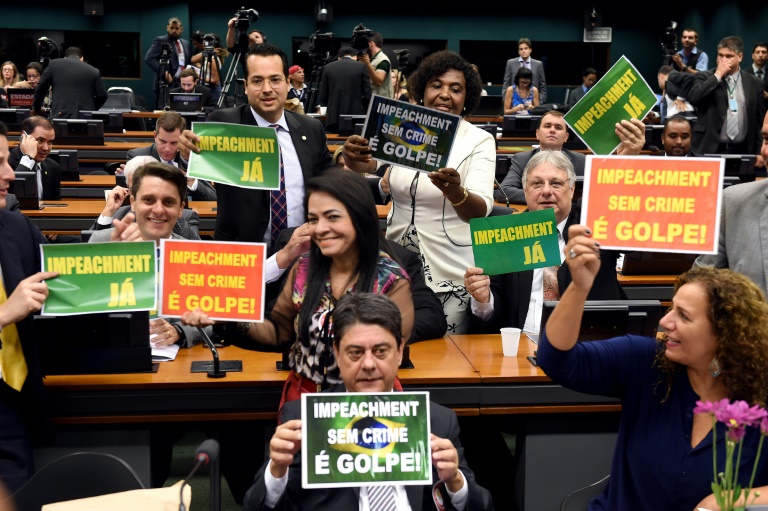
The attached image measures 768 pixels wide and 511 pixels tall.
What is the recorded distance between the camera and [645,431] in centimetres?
230

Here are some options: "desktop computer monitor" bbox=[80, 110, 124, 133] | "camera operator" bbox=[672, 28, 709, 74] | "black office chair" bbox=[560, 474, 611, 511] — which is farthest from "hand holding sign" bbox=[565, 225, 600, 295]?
"camera operator" bbox=[672, 28, 709, 74]

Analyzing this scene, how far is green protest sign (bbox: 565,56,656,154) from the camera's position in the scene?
3023 millimetres

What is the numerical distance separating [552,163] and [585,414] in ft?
3.11

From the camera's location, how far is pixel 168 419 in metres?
2.85

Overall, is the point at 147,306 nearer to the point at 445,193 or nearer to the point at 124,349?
the point at 124,349

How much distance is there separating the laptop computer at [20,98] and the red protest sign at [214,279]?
27.9ft

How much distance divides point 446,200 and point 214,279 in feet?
3.65

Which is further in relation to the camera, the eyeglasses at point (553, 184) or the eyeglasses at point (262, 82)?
the eyeglasses at point (262, 82)

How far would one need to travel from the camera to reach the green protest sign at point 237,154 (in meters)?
3.33

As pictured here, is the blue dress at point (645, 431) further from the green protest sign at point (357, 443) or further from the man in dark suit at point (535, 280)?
the man in dark suit at point (535, 280)

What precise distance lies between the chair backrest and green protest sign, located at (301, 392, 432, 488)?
51cm

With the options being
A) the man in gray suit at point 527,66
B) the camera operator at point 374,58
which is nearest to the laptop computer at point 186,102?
the camera operator at point 374,58

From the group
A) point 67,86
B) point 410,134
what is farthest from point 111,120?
point 410,134

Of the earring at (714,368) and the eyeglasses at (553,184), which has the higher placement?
the eyeglasses at (553,184)
